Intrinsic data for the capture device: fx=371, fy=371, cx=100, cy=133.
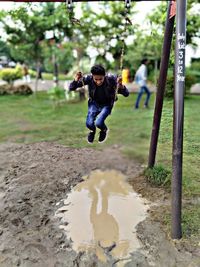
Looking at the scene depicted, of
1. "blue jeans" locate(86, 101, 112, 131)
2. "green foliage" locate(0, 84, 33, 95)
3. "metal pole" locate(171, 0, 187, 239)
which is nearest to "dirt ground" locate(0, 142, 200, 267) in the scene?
"metal pole" locate(171, 0, 187, 239)

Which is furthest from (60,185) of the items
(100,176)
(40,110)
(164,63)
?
(40,110)

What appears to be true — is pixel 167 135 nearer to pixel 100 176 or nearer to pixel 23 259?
pixel 100 176

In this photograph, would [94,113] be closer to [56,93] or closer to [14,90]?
[56,93]

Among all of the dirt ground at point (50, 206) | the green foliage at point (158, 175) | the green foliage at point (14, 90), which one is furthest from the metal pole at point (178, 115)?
the green foliage at point (14, 90)

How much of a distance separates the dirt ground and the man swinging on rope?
1.00 m

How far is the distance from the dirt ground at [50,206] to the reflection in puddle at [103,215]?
109 mm

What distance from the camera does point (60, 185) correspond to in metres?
5.23

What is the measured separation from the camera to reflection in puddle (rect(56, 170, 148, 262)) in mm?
3729

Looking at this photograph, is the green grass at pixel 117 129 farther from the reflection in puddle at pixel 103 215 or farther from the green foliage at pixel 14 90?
the green foliage at pixel 14 90

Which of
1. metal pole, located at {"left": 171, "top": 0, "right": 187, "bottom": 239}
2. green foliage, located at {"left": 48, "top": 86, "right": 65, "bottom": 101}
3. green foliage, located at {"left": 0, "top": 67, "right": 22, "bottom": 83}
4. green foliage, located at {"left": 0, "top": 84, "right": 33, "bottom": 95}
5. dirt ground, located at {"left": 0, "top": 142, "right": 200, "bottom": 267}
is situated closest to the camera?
dirt ground, located at {"left": 0, "top": 142, "right": 200, "bottom": 267}

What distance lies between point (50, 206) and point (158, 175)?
5.52ft

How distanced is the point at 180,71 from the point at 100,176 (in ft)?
8.50

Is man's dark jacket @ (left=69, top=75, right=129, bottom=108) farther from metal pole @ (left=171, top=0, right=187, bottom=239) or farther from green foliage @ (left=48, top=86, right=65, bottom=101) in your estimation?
green foliage @ (left=48, top=86, right=65, bottom=101)

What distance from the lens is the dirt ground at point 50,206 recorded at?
11.4ft
